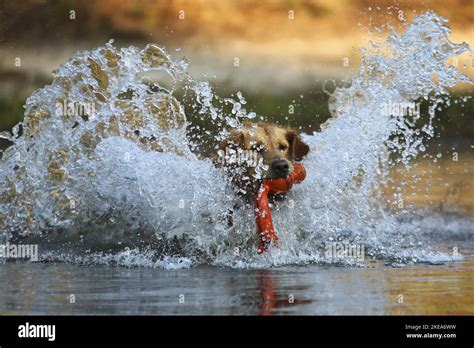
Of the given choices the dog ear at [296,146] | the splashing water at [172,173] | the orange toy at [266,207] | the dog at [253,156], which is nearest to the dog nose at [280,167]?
the dog at [253,156]

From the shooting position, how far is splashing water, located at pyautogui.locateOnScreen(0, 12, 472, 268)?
9.04 metres

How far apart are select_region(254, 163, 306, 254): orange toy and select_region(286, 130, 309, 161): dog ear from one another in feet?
1.43

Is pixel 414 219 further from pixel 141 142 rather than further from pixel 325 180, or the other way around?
pixel 141 142

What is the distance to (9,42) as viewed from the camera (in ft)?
59.9

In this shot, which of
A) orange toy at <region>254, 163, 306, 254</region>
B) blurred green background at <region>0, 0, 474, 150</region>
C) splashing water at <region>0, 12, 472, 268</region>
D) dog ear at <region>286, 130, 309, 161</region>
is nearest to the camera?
orange toy at <region>254, 163, 306, 254</region>

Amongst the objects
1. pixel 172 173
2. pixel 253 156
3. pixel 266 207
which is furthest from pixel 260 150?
pixel 172 173

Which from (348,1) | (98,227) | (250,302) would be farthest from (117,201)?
(348,1)

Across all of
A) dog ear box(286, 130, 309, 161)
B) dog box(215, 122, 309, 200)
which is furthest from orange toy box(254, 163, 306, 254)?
dog ear box(286, 130, 309, 161)

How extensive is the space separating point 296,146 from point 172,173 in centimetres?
122

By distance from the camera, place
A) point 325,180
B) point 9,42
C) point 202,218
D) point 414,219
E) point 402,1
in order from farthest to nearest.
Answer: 1. point 9,42
2. point 402,1
3. point 414,219
4. point 325,180
5. point 202,218

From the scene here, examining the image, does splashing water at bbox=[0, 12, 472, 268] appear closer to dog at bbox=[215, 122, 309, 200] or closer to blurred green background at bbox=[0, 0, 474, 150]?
dog at bbox=[215, 122, 309, 200]

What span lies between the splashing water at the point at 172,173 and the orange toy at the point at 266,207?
0.45ft

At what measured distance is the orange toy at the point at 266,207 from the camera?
8.61m

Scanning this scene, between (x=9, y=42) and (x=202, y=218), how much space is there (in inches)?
406
